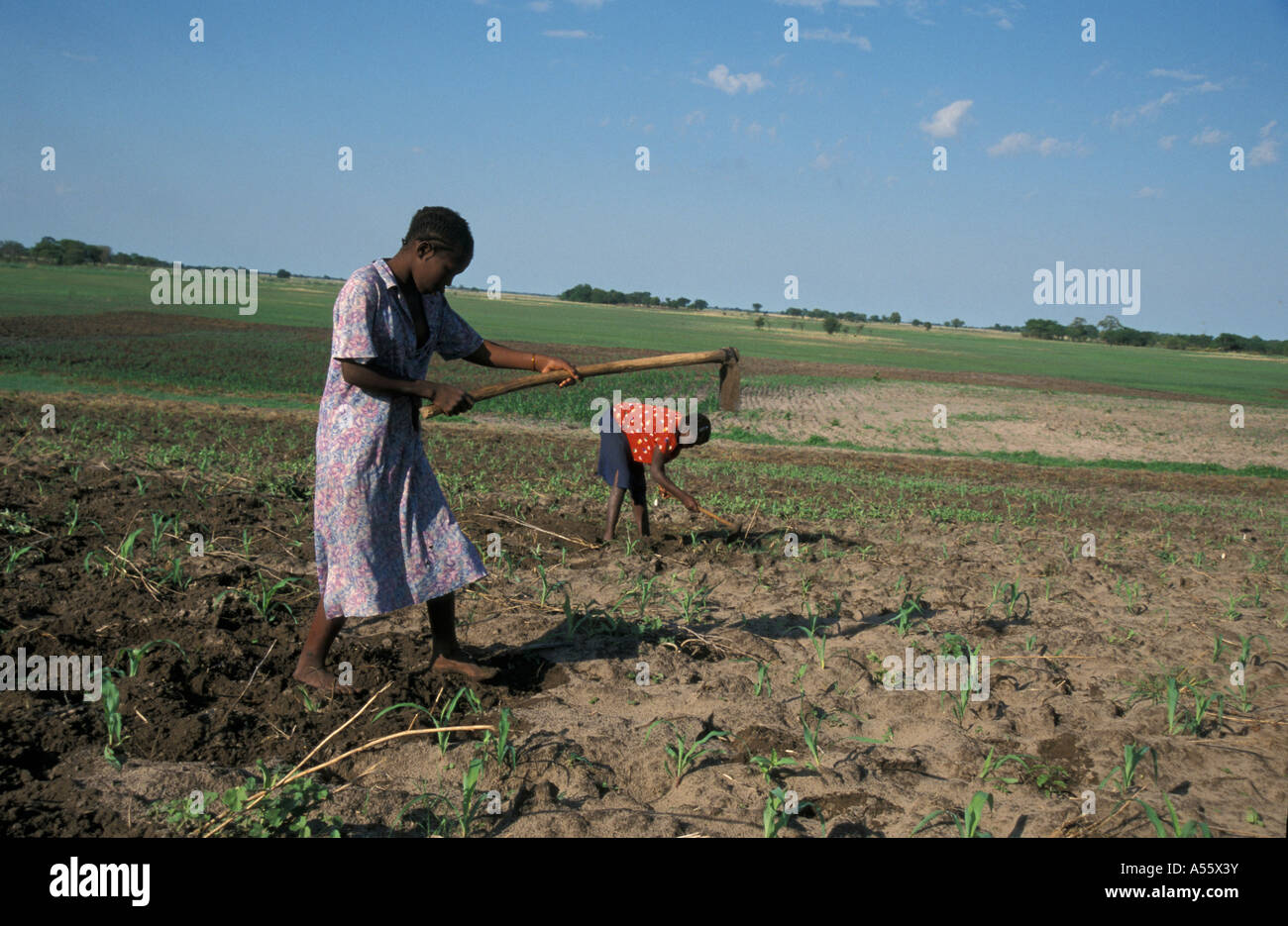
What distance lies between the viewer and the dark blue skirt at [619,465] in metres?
6.27

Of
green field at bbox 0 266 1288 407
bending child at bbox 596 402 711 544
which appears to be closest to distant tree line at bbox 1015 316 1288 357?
green field at bbox 0 266 1288 407

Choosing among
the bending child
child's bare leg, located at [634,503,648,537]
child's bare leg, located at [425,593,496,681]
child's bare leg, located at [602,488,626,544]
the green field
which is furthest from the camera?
the green field

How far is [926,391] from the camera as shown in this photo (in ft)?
90.3

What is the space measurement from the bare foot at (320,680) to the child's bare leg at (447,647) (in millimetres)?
380

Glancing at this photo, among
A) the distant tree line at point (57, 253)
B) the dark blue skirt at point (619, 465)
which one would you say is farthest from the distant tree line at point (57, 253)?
the dark blue skirt at point (619, 465)

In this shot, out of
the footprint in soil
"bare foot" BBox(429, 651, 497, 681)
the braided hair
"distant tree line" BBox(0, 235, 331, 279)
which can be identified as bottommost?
the footprint in soil

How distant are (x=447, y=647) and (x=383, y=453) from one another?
0.91 meters

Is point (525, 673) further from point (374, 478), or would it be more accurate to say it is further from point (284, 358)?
point (284, 358)

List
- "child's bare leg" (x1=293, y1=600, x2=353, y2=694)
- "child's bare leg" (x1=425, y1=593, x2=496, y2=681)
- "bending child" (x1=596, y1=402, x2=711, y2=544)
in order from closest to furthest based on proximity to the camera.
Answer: "child's bare leg" (x1=293, y1=600, x2=353, y2=694)
"child's bare leg" (x1=425, y1=593, x2=496, y2=681)
"bending child" (x1=596, y1=402, x2=711, y2=544)

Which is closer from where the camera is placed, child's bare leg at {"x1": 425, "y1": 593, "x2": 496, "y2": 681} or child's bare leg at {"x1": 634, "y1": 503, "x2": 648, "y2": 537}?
child's bare leg at {"x1": 425, "y1": 593, "x2": 496, "y2": 681}

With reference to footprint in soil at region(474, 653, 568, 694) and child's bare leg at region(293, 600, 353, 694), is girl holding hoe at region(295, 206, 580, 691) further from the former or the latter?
footprint in soil at region(474, 653, 568, 694)

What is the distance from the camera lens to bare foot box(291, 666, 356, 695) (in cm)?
349
